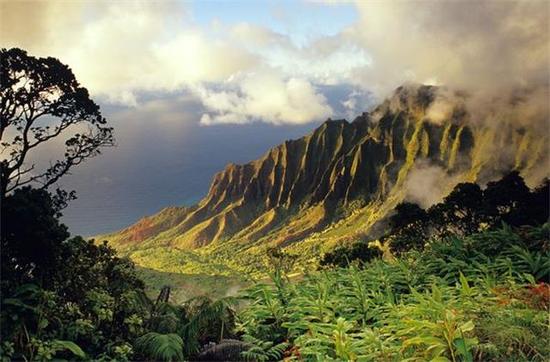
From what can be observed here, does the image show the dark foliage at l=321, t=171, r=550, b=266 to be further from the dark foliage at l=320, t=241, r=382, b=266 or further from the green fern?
the green fern

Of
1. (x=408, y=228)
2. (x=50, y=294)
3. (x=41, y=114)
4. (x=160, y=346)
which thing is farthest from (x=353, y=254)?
(x=50, y=294)

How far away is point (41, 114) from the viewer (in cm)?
1463

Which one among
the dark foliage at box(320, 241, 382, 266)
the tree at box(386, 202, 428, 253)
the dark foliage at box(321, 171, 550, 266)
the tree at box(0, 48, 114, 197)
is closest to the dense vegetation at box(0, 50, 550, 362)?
the tree at box(0, 48, 114, 197)

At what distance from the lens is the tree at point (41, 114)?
44.9 ft

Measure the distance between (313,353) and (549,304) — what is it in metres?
3.38

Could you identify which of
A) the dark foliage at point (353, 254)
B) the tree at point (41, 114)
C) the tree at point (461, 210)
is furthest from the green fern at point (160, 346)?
the dark foliage at point (353, 254)

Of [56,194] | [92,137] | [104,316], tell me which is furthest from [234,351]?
[92,137]

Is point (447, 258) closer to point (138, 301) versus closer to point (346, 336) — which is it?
point (346, 336)

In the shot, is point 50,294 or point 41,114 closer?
point 50,294

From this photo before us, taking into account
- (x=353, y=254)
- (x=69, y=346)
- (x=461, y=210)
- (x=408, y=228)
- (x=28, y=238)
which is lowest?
(x=69, y=346)

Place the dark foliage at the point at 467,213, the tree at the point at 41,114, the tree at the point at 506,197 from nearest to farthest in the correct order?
the tree at the point at 41,114 → the dark foliage at the point at 467,213 → the tree at the point at 506,197

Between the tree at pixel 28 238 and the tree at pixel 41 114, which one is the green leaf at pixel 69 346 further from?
the tree at pixel 41 114

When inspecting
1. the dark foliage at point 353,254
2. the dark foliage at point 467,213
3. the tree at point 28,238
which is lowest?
the tree at point 28,238

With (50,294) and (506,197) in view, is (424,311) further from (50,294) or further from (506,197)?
(506,197)
